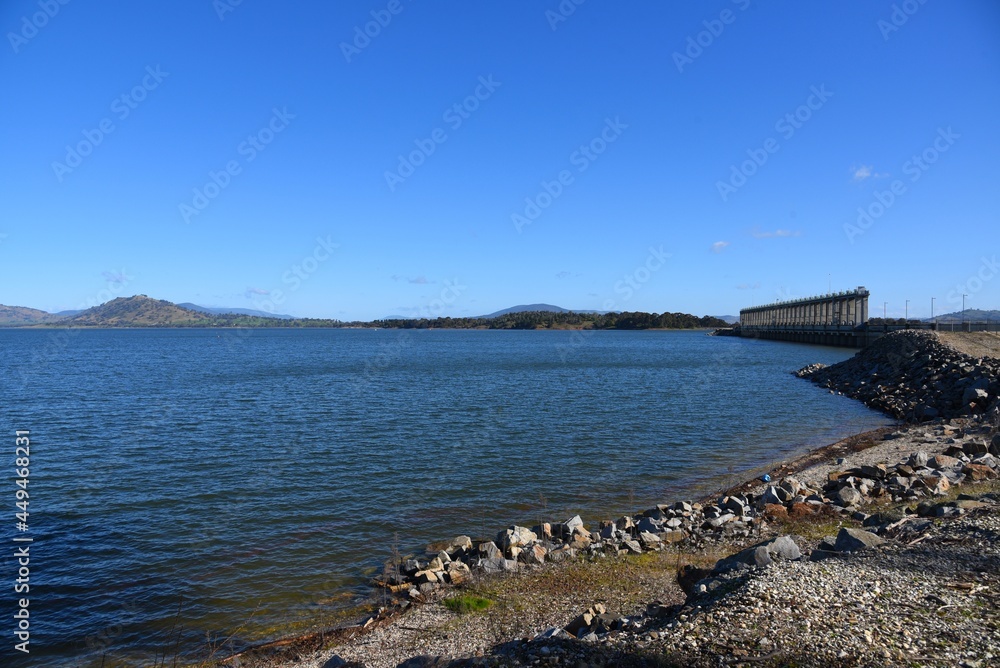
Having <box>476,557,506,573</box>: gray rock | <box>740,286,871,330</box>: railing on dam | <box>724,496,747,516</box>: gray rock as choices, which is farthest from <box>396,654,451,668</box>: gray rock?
<box>740,286,871,330</box>: railing on dam

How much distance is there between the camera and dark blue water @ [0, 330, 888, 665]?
11.6m

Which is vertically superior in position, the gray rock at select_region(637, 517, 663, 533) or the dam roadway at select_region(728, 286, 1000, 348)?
the dam roadway at select_region(728, 286, 1000, 348)

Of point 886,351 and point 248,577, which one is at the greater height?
point 886,351

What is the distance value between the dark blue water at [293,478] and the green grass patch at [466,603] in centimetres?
218

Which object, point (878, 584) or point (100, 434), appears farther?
point (100, 434)

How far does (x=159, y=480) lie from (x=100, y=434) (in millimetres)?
10341

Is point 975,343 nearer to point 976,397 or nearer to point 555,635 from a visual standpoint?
point 976,397

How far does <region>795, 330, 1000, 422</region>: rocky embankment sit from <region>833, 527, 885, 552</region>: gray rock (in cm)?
2078

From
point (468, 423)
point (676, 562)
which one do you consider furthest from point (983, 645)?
point (468, 423)

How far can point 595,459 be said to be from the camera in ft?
72.6

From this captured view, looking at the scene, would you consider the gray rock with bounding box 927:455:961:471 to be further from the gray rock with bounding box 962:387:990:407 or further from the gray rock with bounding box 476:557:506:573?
the gray rock with bounding box 962:387:990:407

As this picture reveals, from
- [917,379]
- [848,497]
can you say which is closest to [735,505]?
[848,497]

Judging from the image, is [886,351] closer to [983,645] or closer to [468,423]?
[468,423]

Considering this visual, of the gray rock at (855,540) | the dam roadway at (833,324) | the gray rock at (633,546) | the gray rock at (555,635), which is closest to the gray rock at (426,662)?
the gray rock at (555,635)
